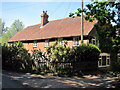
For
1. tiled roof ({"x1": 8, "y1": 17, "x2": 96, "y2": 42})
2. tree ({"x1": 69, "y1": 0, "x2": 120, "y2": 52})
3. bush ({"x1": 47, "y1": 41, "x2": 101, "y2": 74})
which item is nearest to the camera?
tree ({"x1": 69, "y1": 0, "x2": 120, "y2": 52})

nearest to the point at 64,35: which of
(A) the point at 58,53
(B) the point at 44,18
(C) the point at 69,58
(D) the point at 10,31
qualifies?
(C) the point at 69,58

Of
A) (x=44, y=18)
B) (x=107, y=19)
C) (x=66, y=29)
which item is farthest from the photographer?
(x=44, y=18)

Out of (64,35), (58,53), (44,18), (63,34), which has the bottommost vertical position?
(58,53)

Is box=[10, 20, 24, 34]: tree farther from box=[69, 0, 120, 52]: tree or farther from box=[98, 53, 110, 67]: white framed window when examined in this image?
box=[69, 0, 120, 52]: tree

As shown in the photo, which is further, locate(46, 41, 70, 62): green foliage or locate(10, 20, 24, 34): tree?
locate(10, 20, 24, 34): tree

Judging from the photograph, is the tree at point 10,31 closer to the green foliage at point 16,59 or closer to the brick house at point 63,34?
the brick house at point 63,34

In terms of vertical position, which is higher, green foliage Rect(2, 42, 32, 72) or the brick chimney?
the brick chimney

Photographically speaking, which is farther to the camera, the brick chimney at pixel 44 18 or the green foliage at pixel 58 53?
the brick chimney at pixel 44 18

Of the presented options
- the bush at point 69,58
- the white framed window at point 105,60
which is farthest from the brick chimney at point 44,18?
the bush at point 69,58

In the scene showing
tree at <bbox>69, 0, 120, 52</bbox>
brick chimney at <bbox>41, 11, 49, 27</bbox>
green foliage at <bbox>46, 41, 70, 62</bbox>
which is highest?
brick chimney at <bbox>41, 11, 49, 27</bbox>

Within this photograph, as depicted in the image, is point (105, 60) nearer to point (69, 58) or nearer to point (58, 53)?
point (69, 58)

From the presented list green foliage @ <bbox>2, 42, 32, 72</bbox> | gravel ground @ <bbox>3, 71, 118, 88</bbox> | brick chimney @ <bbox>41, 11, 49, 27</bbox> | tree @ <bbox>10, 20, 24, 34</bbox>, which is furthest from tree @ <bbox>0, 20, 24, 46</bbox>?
gravel ground @ <bbox>3, 71, 118, 88</bbox>

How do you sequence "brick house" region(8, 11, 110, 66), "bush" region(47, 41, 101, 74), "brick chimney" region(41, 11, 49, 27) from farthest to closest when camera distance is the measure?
"brick chimney" region(41, 11, 49, 27) → "brick house" region(8, 11, 110, 66) → "bush" region(47, 41, 101, 74)

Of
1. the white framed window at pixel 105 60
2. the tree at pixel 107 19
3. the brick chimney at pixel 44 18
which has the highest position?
the brick chimney at pixel 44 18
